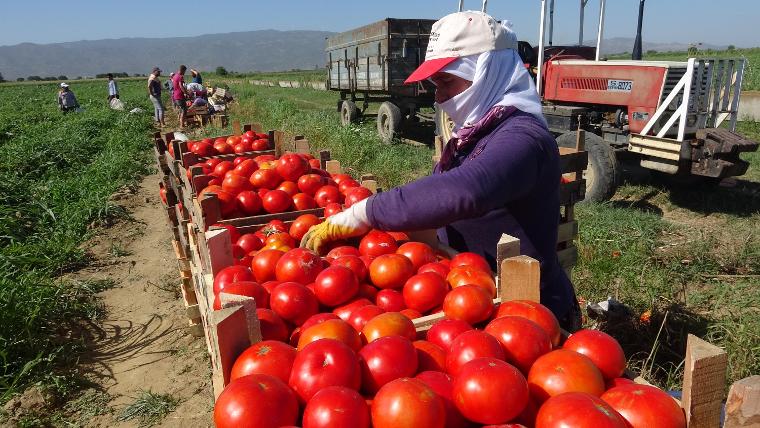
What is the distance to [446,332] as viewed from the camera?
1.58 metres

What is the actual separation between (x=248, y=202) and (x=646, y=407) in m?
2.74

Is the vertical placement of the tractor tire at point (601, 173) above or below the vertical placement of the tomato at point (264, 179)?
below

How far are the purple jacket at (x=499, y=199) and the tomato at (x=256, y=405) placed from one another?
0.93 meters

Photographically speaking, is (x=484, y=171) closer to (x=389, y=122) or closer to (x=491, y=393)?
(x=491, y=393)

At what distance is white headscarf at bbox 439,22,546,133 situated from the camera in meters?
2.17

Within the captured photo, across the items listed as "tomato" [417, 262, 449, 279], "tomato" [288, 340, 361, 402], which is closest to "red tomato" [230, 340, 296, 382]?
"tomato" [288, 340, 361, 402]

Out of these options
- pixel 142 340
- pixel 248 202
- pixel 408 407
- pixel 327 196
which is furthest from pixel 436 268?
pixel 142 340

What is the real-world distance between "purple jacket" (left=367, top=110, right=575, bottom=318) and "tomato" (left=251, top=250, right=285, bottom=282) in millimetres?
491

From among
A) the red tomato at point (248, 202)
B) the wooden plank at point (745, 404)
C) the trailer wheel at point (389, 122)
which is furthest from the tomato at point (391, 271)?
the trailer wheel at point (389, 122)

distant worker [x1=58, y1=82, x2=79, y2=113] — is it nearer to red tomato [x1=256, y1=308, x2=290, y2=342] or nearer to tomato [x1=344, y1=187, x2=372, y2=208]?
tomato [x1=344, y1=187, x2=372, y2=208]

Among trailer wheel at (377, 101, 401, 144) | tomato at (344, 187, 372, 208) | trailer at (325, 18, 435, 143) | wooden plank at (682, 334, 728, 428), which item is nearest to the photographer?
wooden plank at (682, 334, 728, 428)

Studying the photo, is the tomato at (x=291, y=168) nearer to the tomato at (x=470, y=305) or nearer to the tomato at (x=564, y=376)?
the tomato at (x=470, y=305)

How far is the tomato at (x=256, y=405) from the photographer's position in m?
1.19

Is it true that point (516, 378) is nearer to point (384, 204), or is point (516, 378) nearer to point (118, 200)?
point (384, 204)
